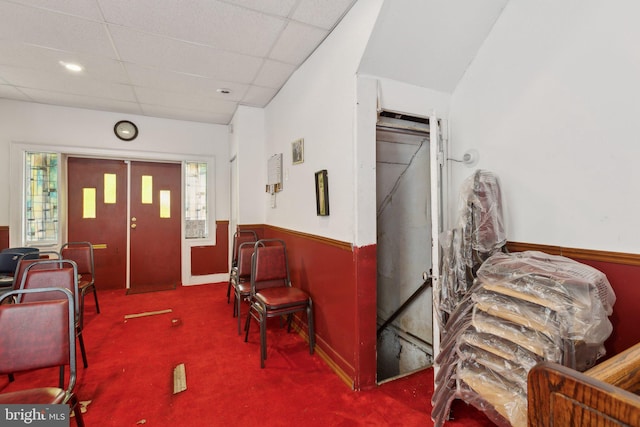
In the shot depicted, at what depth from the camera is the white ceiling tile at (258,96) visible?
3668 mm

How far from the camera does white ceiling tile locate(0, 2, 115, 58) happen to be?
2230mm

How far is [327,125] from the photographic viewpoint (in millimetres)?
2480

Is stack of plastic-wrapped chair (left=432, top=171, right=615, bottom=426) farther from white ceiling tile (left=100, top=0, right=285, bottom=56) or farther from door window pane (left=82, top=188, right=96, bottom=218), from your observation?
door window pane (left=82, top=188, right=96, bottom=218)

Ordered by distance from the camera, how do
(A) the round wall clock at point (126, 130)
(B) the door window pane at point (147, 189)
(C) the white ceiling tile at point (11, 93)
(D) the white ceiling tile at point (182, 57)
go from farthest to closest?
(B) the door window pane at point (147, 189)
(A) the round wall clock at point (126, 130)
(C) the white ceiling tile at point (11, 93)
(D) the white ceiling tile at point (182, 57)

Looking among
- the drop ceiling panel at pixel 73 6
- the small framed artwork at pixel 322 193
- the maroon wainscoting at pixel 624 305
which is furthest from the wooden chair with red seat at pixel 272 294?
the drop ceiling panel at pixel 73 6

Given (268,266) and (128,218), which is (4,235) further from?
(268,266)

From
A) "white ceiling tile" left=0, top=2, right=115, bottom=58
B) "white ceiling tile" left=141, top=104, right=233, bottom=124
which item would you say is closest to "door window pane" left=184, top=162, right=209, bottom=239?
"white ceiling tile" left=141, top=104, right=233, bottom=124

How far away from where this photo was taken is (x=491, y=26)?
2057 millimetres

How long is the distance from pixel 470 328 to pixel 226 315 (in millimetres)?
2823

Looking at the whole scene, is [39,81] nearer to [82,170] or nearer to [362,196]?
[82,170]

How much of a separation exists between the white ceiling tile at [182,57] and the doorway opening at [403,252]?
1.63 m

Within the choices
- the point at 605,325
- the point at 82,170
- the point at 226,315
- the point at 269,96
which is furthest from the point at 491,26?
the point at 82,170

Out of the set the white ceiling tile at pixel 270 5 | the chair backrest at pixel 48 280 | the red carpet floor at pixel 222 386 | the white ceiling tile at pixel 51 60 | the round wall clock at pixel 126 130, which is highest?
the white ceiling tile at pixel 51 60

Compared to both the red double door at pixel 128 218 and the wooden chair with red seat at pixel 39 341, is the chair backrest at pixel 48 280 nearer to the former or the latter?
the wooden chair with red seat at pixel 39 341
